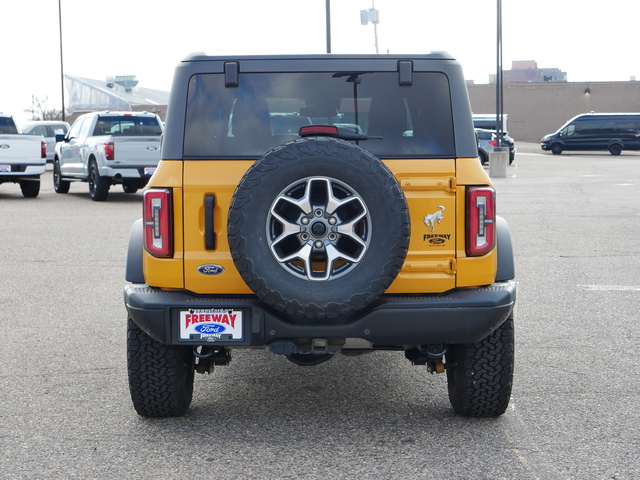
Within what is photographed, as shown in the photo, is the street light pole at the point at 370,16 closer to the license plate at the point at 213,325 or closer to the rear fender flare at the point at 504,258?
the rear fender flare at the point at 504,258

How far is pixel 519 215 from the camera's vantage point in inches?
649

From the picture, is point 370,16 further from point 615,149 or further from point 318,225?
point 318,225

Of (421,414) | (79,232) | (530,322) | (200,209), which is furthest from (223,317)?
(79,232)

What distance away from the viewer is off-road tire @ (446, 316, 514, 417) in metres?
4.64

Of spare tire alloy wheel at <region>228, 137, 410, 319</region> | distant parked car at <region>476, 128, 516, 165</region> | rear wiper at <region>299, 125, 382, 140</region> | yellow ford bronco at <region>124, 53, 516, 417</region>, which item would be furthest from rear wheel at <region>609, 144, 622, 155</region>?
spare tire alloy wheel at <region>228, 137, 410, 319</region>

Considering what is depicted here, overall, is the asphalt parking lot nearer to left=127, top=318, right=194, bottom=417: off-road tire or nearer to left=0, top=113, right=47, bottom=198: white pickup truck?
left=127, top=318, right=194, bottom=417: off-road tire

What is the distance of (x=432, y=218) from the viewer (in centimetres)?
439

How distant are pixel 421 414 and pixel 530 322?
2748 mm

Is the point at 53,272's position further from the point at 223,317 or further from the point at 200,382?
the point at 223,317

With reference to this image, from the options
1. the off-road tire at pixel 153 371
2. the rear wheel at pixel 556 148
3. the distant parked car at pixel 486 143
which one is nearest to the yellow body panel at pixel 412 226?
the off-road tire at pixel 153 371

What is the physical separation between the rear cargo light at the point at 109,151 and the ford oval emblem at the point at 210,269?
595 inches

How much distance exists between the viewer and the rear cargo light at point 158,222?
4.39 metres

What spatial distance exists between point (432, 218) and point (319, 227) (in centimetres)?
62

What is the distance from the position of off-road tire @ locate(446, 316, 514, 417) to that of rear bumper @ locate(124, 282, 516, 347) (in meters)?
0.29
